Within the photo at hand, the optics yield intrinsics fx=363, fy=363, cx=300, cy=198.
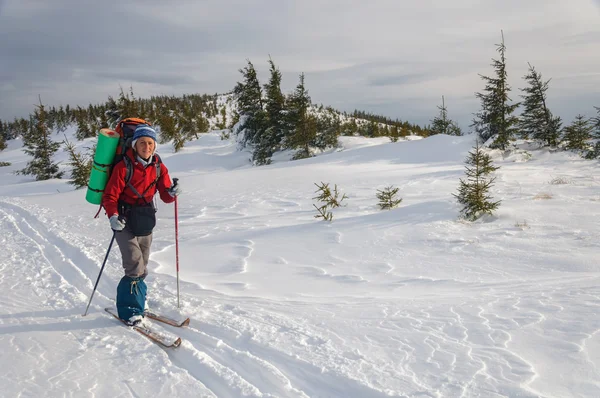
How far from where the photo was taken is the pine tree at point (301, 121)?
25.4m

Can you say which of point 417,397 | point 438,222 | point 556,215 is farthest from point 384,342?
point 556,215

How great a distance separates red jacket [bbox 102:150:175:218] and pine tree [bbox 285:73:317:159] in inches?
852

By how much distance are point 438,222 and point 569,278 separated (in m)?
2.80

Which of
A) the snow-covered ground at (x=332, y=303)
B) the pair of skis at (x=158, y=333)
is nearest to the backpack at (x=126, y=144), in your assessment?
the pair of skis at (x=158, y=333)

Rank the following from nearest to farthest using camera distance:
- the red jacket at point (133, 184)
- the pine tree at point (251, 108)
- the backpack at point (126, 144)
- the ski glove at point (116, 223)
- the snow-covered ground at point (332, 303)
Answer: the snow-covered ground at point (332, 303), the ski glove at point (116, 223), the red jacket at point (133, 184), the backpack at point (126, 144), the pine tree at point (251, 108)

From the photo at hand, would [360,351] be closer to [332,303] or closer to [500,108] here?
[332,303]

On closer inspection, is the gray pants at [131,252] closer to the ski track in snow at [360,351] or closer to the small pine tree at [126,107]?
the ski track in snow at [360,351]

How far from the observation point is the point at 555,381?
2582mm

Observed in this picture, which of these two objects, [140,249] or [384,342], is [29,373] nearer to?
[140,249]

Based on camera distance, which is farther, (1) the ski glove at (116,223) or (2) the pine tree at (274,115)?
(2) the pine tree at (274,115)

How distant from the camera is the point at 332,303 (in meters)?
4.36

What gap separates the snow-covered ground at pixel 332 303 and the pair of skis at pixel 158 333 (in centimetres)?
7

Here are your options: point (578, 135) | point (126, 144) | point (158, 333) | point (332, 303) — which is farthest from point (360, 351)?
point (578, 135)

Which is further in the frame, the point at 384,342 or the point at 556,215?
the point at 556,215
